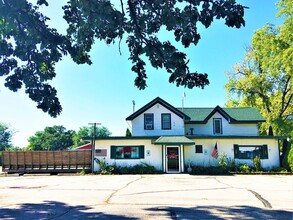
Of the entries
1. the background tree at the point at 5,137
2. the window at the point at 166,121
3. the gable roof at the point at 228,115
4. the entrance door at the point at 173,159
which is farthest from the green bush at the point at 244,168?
the background tree at the point at 5,137

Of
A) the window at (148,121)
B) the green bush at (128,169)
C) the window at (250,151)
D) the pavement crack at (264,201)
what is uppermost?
the window at (148,121)

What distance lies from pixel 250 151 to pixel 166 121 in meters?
7.37

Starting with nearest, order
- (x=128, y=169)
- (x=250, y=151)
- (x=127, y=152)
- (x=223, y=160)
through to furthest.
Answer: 1. (x=128, y=169)
2. (x=223, y=160)
3. (x=127, y=152)
4. (x=250, y=151)

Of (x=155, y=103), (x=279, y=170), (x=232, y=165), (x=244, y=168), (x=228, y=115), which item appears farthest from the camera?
(x=228, y=115)

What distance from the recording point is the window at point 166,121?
24.0m

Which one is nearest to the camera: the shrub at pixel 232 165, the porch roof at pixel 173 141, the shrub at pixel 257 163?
the porch roof at pixel 173 141

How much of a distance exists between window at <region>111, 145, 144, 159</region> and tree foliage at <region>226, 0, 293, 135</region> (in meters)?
15.2

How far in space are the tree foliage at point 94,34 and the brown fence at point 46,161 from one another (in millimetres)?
14687

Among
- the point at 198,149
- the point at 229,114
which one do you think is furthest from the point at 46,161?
the point at 229,114

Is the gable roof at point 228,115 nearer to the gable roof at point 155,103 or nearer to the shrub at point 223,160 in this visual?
the gable roof at point 155,103

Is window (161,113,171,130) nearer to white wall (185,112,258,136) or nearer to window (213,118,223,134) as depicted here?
white wall (185,112,258,136)

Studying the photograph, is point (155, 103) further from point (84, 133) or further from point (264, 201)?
point (84, 133)

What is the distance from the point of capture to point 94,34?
736 centimetres

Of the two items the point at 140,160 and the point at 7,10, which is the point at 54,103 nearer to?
the point at 7,10
